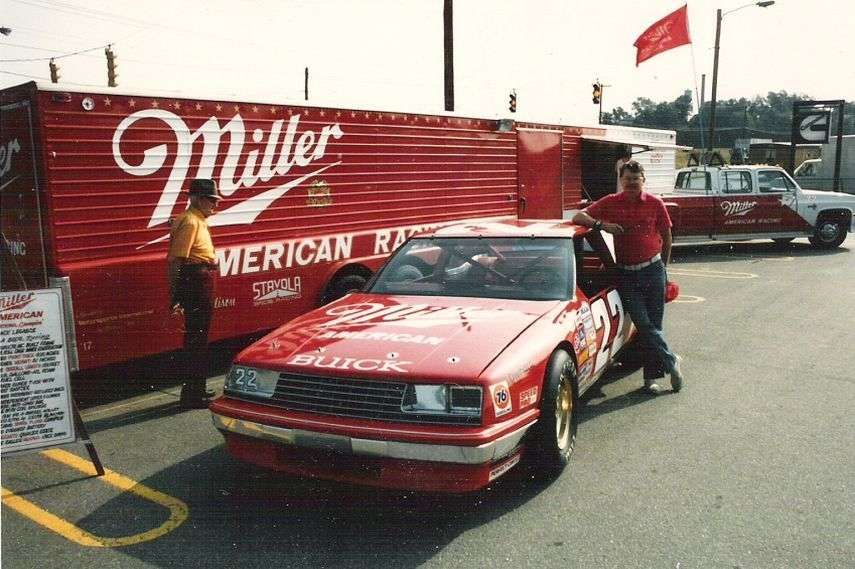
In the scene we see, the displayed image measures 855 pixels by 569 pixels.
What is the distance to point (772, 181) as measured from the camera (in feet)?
51.3

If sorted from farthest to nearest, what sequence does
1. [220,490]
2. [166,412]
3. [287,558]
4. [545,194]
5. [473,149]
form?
[545,194] → [473,149] → [166,412] → [220,490] → [287,558]

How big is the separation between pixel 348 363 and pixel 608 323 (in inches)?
95.2

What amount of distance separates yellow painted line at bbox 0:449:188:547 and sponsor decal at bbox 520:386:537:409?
1752 millimetres

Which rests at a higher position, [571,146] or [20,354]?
[571,146]

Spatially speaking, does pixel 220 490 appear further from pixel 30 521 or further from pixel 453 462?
pixel 453 462

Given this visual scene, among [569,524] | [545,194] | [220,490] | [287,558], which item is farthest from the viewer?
[545,194]

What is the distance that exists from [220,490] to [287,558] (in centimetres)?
94

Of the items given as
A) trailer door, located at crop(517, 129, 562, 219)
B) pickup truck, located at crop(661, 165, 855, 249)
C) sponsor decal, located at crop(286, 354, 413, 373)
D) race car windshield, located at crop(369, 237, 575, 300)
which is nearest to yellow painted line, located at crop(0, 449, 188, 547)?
sponsor decal, located at crop(286, 354, 413, 373)

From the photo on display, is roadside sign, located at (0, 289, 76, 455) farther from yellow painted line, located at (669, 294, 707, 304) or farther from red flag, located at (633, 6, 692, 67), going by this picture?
red flag, located at (633, 6, 692, 67)

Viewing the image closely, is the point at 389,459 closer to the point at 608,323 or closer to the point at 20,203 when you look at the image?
the point at 608,323

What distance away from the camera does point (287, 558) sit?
3.19 meters

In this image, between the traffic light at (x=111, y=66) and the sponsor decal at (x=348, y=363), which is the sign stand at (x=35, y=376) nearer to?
the sponsor decal at (x=348, y=363)

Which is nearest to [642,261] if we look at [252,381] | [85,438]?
[252,381]

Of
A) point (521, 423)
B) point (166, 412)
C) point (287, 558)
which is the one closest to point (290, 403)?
point (287, 558)
